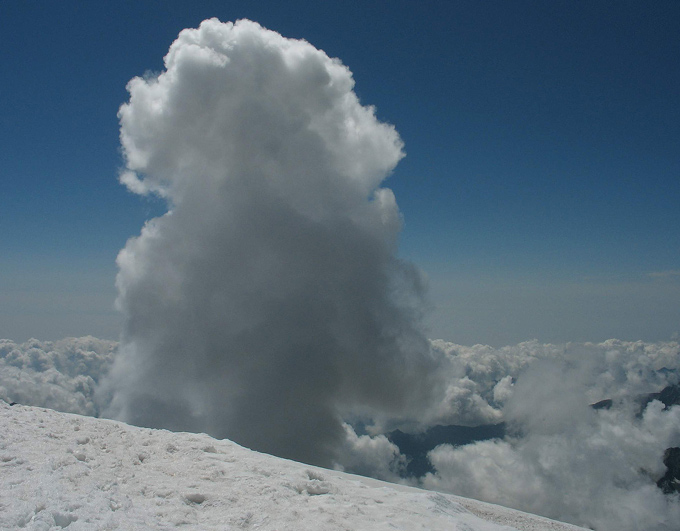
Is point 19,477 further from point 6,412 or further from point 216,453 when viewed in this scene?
point 6,412

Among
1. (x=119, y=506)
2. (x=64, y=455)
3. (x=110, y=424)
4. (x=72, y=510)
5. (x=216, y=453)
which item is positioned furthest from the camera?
(x=110, y=424)

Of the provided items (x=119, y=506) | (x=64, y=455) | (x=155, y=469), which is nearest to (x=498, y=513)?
(x=155, y=469)

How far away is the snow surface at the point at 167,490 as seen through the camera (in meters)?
9.29

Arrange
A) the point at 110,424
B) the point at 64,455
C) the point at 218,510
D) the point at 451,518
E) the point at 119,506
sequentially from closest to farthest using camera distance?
the point at 119,506 → the point at 218,510 → the point at 451,518 → the point at 64,455 → the point at 110,424

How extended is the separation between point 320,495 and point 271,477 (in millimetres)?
1799

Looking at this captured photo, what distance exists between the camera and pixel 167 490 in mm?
11258

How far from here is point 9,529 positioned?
792 cm

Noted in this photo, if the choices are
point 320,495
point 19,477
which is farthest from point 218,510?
point 19,477

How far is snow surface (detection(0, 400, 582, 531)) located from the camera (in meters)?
9.29

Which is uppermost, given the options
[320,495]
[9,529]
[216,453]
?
[216,453]

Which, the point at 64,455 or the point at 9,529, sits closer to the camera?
the point at 9,529

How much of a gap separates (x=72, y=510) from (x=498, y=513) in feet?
56.9

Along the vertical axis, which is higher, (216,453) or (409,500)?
(216,453)

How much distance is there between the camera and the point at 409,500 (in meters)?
12.9
